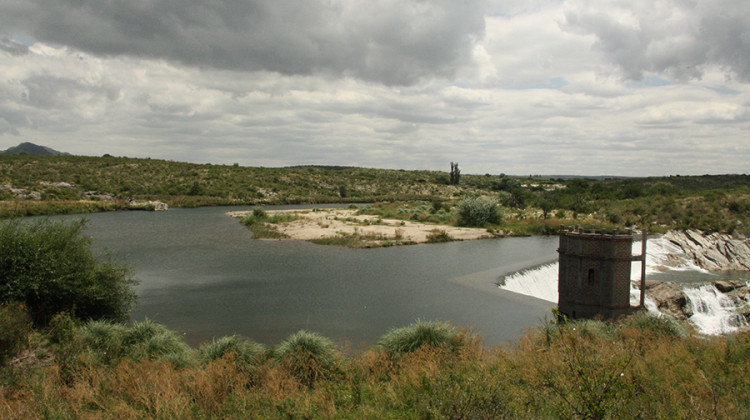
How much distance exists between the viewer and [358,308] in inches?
749

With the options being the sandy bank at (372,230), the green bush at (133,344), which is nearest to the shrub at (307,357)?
the green bush at (133,344)

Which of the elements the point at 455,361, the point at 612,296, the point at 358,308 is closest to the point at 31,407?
the point at 455,361

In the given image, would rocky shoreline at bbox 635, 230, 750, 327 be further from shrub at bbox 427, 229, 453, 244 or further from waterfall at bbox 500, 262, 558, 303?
shrub at bbox 427, 229, 453, 244

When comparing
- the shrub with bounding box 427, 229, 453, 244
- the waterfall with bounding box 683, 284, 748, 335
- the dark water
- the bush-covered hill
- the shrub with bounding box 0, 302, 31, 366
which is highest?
the bush-covered hill

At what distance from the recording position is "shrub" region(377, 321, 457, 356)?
12055mm

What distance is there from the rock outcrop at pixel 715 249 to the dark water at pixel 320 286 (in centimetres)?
968

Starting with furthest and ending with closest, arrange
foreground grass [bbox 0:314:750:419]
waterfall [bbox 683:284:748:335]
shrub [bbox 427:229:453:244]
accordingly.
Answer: shrub [bbox 427:229:453:244] < waterfall [bbox 683:284:748:335] < foreground grass [bbox 0:314:750:419]

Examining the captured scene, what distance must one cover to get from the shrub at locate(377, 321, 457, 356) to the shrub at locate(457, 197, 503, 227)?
35639 mm

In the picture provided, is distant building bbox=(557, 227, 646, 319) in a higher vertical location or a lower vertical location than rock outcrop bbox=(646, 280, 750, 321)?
higher

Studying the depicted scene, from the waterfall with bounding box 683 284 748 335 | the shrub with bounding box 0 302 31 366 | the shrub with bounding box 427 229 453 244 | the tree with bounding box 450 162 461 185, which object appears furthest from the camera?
the tree with bounding box 450 162 461 185

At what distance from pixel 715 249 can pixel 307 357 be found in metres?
35.6

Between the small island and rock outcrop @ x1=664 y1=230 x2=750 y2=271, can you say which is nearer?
rock outcrop @ x1=664 y1=230 x2=750 y2=271

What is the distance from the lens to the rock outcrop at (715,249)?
32.0m

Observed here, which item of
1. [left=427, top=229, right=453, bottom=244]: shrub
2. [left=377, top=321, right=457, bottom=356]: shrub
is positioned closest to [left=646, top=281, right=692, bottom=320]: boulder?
[left=377, top=321, right=457, bottom=356]: shrub
